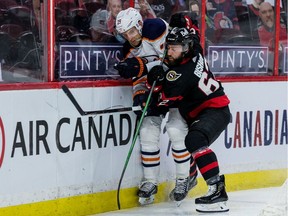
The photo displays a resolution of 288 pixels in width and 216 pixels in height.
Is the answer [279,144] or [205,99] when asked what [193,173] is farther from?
[279,144]

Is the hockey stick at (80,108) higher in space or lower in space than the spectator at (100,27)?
lower

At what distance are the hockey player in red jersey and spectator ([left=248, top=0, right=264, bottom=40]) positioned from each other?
1217mm

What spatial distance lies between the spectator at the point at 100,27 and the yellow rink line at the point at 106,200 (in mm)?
1024

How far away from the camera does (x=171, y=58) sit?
5664 millimetres

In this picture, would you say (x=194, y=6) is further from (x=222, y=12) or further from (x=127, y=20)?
(x=127, y=20)

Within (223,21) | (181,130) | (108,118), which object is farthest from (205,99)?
(223,21)

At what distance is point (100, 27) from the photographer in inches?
230

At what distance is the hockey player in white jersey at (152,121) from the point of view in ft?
19.1

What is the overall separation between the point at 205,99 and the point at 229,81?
920mm

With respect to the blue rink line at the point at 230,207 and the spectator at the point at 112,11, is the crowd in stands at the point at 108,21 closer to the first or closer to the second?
the spectator at the point at 112,11

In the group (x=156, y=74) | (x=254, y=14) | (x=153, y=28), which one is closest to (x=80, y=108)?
(x=156, y=74)

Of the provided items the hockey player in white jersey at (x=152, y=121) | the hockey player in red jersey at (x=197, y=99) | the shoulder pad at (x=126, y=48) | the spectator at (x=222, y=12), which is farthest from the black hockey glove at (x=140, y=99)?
the spectator at (x=222, y=12)

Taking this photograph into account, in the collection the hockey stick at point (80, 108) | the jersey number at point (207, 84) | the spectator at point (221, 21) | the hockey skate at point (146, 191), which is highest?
the spectator at point (221, 21)

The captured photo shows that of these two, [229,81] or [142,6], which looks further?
[229,81]
